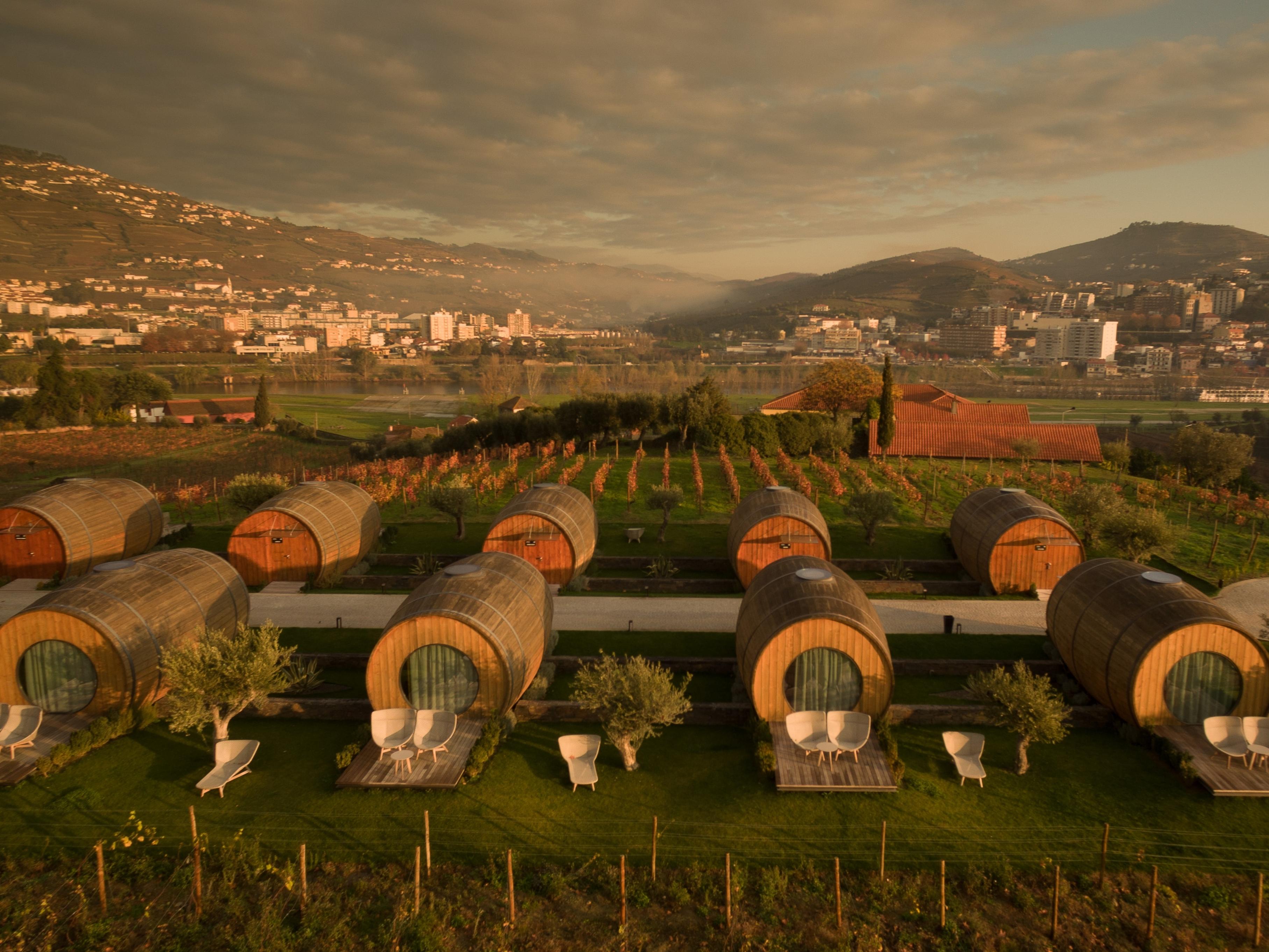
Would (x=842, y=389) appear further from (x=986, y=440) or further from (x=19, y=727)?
(x=19, y=727)

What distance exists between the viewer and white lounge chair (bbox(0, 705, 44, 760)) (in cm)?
1351

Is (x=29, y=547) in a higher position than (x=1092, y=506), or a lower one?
lower

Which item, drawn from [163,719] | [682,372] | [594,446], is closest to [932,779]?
[163,719]

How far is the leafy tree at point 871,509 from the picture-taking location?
88.7 feet

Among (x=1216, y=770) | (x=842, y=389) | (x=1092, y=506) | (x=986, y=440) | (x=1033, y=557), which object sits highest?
(x=842, y=389)

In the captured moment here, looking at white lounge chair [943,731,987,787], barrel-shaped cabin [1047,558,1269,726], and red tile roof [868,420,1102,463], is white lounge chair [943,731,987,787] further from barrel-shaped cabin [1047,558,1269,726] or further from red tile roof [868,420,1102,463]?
red tile roof [868,420,1102,463]

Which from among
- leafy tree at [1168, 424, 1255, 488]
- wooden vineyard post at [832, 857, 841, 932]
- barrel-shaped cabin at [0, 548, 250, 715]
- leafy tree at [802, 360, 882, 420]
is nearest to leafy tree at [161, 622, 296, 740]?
barrel-shaped cabin at [0, 548, 250, 715]

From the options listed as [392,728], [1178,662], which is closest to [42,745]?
[392,728]

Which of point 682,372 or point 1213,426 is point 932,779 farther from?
point 682,372

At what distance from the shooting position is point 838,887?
10.0 metres

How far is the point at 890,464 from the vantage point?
43906mm

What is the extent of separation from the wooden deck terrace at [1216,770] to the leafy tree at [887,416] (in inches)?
1386

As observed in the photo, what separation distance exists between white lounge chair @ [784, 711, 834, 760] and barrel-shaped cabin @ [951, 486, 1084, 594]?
12.1 metres

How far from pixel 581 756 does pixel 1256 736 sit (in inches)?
496
